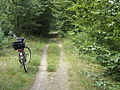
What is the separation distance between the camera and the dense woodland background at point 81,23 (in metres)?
4.57

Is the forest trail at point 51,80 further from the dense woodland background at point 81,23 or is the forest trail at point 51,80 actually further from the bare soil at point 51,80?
the dense woodland background at point 81,23

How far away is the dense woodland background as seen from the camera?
4.57m

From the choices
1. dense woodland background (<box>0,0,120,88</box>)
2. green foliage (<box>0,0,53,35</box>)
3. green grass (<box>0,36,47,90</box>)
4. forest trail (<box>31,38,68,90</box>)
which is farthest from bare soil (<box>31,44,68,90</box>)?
green foliage (<box>0,0,53,35</box>)

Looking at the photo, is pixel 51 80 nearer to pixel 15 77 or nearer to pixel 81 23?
pixel 15 77

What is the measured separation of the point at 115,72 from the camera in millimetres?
6461

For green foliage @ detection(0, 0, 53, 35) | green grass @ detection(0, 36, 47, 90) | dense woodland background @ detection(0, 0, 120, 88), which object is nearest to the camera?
dense woodland background @ detection(0, 0, 120, 88)

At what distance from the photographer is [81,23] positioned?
279 inches

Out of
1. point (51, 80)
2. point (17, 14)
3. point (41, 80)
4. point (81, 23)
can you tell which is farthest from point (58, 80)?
point (17, 14)

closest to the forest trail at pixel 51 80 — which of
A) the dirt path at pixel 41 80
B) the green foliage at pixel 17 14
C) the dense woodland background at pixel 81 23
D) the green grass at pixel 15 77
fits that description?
the dirt path at pixel 41 80

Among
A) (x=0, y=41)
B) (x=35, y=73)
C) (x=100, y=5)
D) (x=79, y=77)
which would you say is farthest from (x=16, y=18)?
(x=100, y=5)

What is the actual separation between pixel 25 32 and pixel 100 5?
17326 mm

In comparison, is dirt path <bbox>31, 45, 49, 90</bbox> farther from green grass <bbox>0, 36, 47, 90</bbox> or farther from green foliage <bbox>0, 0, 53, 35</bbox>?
green foliage <bbox>0, 0, 53, 35</bbox>

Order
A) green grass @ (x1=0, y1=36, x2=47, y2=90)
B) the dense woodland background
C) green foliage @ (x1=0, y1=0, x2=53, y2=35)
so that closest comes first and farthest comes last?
1. the dense woodland background
2. green grass @ (x1=0, y1=36, x2=47, y2=90)
3. green foliage @ (x1=0, y1=0, x2=53, y2=35)

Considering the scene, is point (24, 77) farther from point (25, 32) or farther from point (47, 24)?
point (47, 24)
